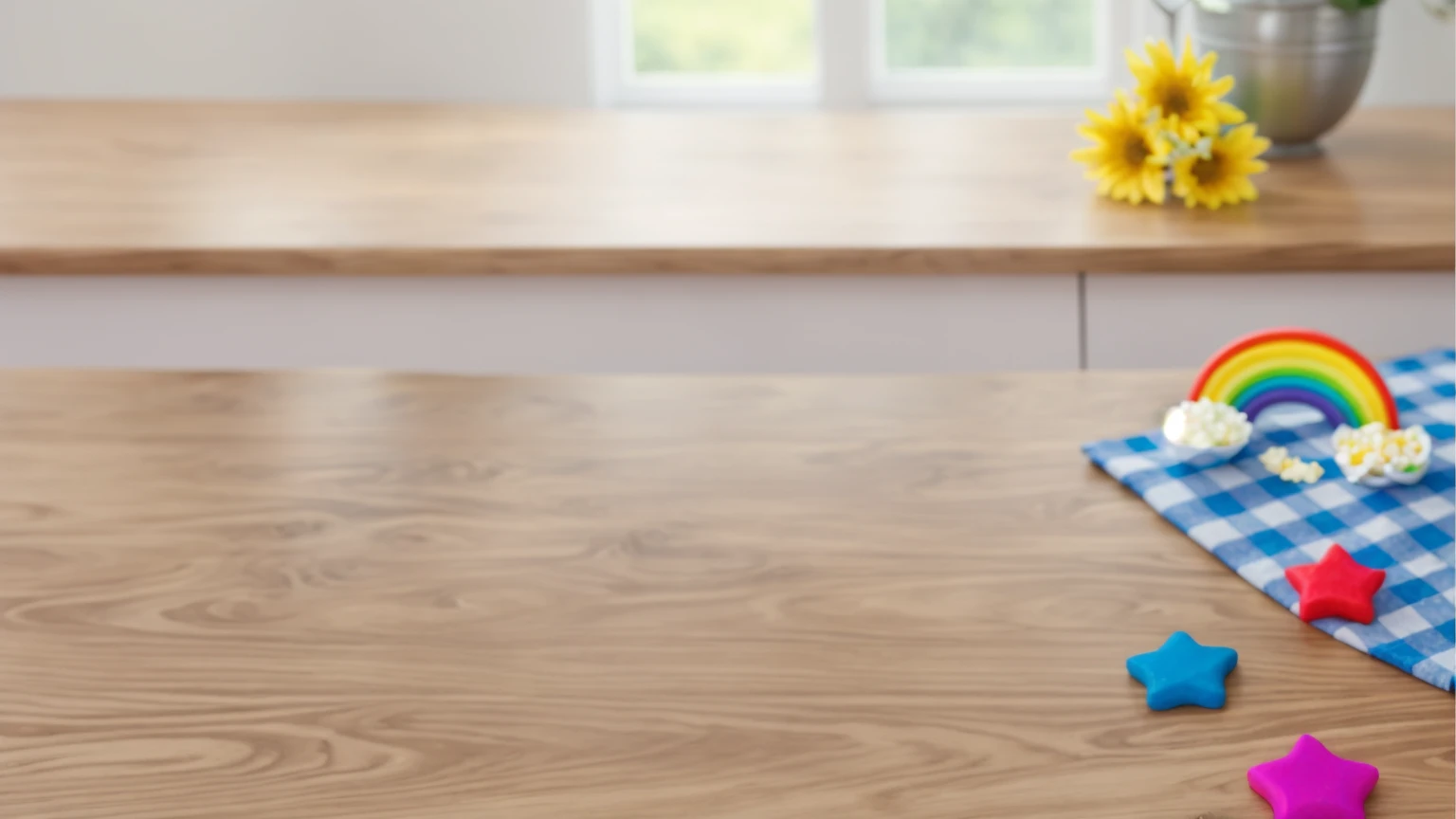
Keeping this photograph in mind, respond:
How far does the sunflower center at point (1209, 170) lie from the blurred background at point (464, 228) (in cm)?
6

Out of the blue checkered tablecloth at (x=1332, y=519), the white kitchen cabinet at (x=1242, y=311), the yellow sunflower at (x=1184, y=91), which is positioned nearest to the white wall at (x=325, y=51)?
the yellow sunflower at (x=1184, y=91)

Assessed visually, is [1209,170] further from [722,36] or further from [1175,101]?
[722,36]

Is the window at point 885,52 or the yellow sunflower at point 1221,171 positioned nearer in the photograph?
the yellow sunflower at point 1221,171

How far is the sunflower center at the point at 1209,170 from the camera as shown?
1.69m

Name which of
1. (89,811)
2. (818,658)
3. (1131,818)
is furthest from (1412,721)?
(89,811)

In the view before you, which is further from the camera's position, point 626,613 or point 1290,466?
point 1290,466

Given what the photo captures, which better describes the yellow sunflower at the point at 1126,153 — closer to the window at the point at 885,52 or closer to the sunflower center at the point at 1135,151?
the sunflower center at the point at 1135,151

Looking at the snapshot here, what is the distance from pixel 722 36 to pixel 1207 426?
185 centimetres

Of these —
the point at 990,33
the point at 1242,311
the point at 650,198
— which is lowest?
the point at 1242,311

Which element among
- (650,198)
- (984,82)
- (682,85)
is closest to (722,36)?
(682,85)

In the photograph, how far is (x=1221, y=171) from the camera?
1687 mm

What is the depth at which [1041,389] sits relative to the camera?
3.68 ft

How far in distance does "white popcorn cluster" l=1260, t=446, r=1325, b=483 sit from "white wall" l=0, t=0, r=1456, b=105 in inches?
68.1

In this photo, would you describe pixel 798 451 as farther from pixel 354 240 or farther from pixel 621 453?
pixel 354 240
